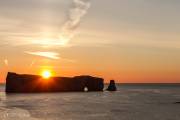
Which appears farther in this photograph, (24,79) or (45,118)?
(24,79)

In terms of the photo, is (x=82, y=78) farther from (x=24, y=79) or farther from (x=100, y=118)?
(x=100, y=118)

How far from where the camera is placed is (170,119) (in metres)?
57.7

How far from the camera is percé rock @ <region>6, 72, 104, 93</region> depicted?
174375 millimetres

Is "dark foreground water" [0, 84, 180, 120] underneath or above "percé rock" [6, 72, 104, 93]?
underneath

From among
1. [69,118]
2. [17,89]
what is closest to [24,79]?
[17,89]

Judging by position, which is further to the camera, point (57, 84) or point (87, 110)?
point (57, 84)

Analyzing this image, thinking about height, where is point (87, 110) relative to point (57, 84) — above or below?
below

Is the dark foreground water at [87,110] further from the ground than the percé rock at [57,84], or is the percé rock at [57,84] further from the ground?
the percé rock at [57,84]

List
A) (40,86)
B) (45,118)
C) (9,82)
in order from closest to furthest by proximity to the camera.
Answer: (45,118), (9,82), (40,86)

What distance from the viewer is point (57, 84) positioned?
189 meters

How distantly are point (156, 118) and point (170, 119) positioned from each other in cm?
194

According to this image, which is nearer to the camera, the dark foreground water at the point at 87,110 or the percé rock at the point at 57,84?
the dark foreground water at the point at 87,110

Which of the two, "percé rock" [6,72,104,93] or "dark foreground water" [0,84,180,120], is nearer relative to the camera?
"dark foreground water" [0,84,180,120]

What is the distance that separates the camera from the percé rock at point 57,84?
174 meters
